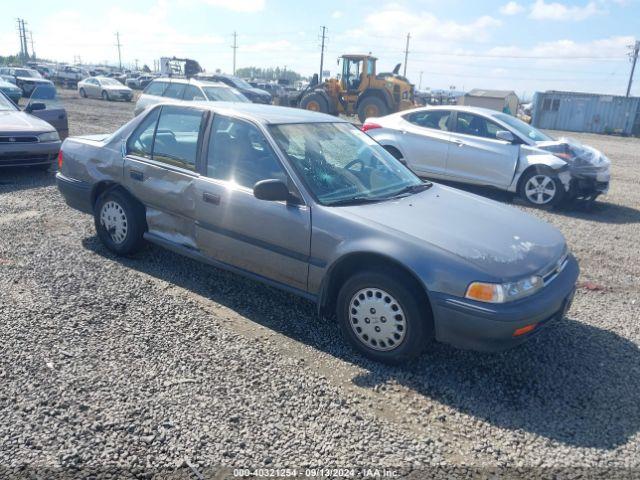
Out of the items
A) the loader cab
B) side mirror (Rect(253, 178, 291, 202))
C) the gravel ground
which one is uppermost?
the loader cab

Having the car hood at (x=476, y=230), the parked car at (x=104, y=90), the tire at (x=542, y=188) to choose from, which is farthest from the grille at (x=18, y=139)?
the parked car at (x=104, y=90)

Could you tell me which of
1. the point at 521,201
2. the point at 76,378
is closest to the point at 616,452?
the point at 76,378

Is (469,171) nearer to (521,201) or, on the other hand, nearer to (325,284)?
(521,201)

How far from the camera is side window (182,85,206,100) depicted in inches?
537

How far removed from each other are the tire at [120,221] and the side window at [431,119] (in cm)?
603

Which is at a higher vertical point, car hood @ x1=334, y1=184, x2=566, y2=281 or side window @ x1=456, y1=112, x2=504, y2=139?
side window @ x1=456, y1=112, x2=504, y2=139

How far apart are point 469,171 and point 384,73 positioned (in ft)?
51.4

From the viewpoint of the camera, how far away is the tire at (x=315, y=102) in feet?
69.5

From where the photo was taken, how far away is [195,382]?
3.19 metres

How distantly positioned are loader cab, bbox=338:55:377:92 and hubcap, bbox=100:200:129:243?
1760 cm

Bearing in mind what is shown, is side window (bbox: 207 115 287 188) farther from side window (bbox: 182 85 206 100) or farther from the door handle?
side window (bbox: 182 85 206 100)

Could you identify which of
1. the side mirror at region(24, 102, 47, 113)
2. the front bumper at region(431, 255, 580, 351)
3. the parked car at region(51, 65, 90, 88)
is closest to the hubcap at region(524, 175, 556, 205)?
the front bumper at region(431, 255, 580, 351)

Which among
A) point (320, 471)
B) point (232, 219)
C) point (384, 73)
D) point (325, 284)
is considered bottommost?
point (320, 471)

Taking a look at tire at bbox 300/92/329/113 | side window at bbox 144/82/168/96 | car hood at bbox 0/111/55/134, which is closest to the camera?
car hood at bbox 0/111/55/134
